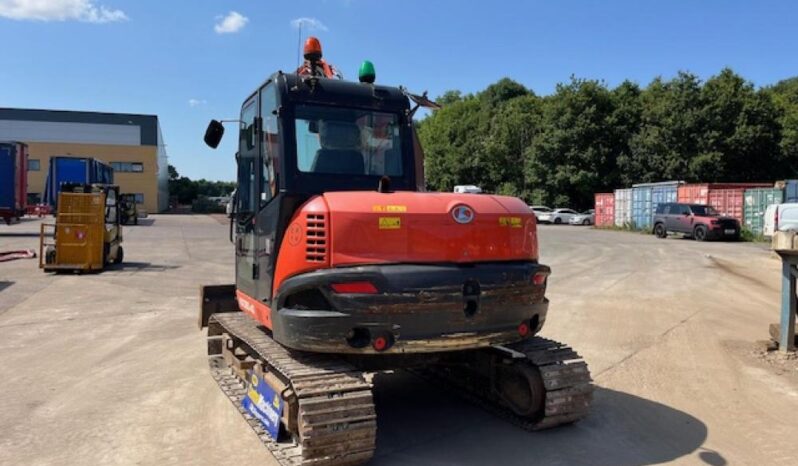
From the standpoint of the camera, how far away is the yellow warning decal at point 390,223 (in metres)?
4.42

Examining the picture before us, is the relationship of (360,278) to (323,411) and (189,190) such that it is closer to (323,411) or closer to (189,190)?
(323,411)

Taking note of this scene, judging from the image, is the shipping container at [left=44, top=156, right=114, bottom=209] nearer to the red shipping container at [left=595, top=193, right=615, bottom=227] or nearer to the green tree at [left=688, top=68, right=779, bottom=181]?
the red shipping container at [left=595, top=193, right=615, bottom=227]

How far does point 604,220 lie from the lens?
44594 mm

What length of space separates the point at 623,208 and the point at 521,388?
39.3m

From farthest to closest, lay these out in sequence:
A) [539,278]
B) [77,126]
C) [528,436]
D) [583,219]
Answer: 1. [77,126]
2. [583,219]
3. [528,436]
4. [539,278]

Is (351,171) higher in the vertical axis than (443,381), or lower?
higher

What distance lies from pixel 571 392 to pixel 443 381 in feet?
5.24

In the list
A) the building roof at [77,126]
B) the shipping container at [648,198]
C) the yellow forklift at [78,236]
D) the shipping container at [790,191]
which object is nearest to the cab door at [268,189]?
the yellow forklift at [78,236]

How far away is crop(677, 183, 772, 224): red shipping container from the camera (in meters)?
32.7

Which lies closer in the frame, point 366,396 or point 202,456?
point 366,396

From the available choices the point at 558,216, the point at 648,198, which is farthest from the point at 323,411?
the point at 558,216

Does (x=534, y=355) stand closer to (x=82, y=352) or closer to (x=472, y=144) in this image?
(x=82, y=352)

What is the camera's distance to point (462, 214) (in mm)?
4645

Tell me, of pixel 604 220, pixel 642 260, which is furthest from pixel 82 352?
pixel 604 220
